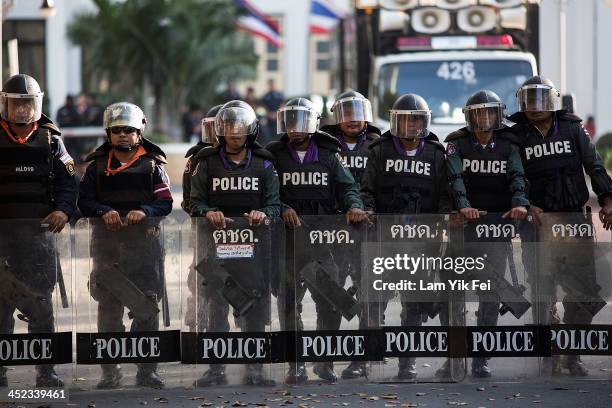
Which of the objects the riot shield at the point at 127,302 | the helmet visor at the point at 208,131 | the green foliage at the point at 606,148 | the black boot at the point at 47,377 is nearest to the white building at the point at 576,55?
the green foliage at the point at 606,148

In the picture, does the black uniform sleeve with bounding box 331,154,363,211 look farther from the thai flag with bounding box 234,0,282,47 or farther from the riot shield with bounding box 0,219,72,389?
the thai flag with bounding box 234,0,282,47

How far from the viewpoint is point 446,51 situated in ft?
55.7

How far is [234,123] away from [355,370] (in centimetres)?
179

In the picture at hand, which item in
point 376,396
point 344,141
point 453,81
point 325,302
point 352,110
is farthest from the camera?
point 453,81

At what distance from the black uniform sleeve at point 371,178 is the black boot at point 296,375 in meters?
1.25

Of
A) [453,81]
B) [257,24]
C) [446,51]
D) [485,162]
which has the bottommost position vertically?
[485,162]

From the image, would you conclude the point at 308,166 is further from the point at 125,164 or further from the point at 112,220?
the point at 112,220

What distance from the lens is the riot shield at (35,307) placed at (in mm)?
8047

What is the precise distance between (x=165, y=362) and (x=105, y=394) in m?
0.44

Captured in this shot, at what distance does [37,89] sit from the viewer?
8.45m

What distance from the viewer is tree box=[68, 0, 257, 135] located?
39406mm

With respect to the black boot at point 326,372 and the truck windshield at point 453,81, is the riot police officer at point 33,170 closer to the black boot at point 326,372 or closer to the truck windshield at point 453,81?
the black boot at point 326,372

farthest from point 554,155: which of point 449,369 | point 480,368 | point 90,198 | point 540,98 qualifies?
point 90,198

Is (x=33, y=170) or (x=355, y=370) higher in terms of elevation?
(x=33, y=170)
